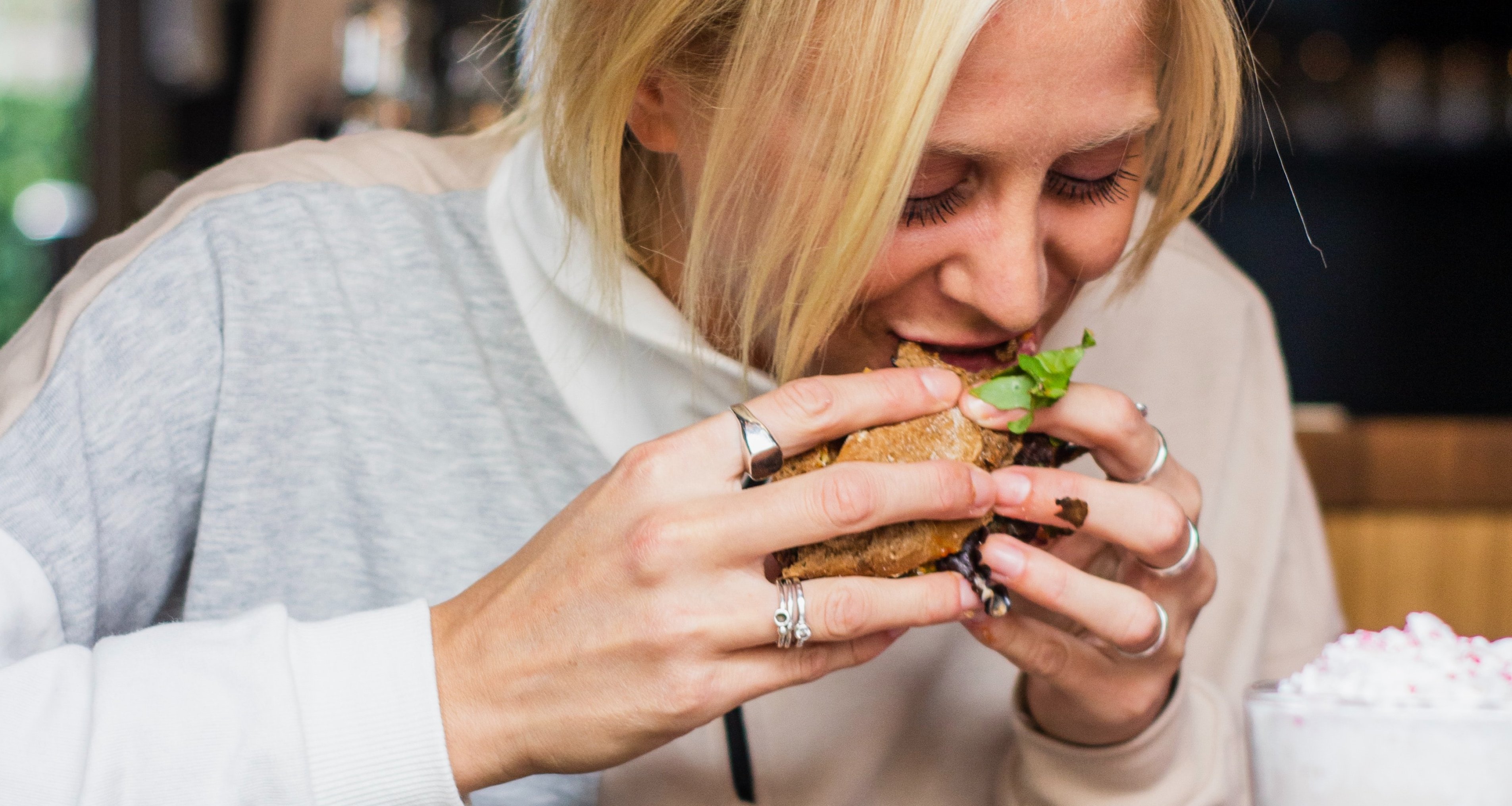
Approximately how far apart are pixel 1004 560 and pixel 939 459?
10 cm

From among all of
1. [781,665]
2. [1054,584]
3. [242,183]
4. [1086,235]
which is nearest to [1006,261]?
[1086,235]

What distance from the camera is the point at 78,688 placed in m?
0.99

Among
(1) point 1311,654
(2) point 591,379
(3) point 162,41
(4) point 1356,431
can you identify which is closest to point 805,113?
(2) point 591,379

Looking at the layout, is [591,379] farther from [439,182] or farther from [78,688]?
[78,688]

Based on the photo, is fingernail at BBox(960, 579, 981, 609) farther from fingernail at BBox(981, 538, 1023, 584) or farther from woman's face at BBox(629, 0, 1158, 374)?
woman's face at BBox(629, 0, 1158, 374)

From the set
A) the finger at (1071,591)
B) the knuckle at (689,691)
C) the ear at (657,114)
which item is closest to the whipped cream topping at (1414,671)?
the finger at (1071,591)

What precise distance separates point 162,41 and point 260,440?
13.4 ft

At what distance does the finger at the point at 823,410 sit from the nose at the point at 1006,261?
0.29 feet

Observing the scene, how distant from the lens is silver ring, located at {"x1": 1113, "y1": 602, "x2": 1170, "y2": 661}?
1.12 metres

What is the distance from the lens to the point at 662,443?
37.6 inches

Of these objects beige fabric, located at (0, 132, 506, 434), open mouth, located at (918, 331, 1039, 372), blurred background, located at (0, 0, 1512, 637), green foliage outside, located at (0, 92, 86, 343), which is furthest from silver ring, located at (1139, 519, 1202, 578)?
green foliage outside, located at (0, 92, 86, 343)

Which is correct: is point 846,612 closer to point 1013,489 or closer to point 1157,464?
point 1013,489

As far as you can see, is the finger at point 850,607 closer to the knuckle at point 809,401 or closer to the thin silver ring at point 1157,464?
the knuckle at point 809,401

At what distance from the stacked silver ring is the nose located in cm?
31
